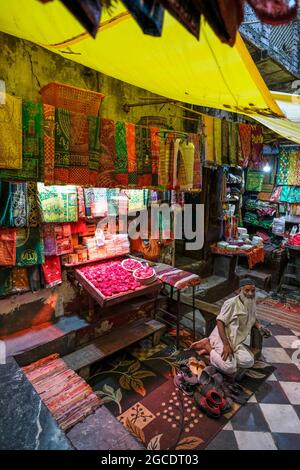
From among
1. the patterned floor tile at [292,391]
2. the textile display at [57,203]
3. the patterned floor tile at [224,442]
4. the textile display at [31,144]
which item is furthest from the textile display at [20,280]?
the patterned floor tile at [292,391]

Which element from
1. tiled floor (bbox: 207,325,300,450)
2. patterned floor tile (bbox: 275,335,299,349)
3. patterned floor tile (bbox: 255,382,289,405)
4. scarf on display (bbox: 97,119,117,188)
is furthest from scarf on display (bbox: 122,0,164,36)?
patterned floor tile (bbox: 275,335,299,349)

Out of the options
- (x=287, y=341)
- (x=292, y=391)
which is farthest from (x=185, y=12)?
(x=287, y=341)

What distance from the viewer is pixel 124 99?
6.00 metres

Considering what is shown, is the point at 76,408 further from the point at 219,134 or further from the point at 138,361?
Result: the point at 219,134

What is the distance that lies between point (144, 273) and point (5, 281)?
2537 mm

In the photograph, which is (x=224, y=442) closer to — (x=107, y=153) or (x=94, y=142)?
(x=107, y=153)

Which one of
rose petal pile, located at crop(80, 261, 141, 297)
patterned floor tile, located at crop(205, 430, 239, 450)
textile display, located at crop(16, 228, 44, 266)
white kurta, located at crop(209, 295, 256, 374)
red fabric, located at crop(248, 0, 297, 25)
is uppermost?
red fabric, located at crop(248, 0, 297, 25)

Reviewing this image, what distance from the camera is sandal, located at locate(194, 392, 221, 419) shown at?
13.5 feet

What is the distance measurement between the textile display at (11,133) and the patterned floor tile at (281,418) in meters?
4.97

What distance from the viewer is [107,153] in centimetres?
423

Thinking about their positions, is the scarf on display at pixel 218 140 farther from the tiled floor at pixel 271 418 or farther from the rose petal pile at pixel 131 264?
the tiled floor at pixel 271 418

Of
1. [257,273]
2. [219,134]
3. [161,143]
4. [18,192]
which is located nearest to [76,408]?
[18,192]

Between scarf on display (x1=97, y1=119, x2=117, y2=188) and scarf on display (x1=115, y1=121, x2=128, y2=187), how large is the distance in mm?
71

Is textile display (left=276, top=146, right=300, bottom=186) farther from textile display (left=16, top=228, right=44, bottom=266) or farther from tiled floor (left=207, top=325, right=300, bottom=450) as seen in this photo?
textile display (left=16, top=228, right=44, bottom=266)
